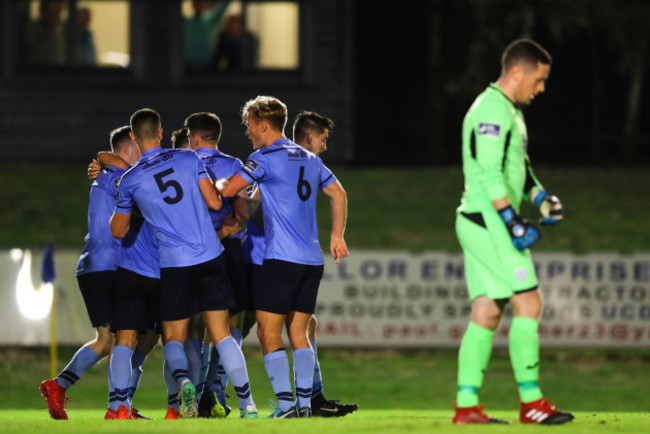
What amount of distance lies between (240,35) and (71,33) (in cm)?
317

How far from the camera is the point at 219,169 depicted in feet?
30.9

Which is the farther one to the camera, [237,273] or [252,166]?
[237,273]

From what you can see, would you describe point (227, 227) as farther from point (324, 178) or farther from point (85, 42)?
point (85, 42)

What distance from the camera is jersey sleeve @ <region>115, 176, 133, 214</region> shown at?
8773mm

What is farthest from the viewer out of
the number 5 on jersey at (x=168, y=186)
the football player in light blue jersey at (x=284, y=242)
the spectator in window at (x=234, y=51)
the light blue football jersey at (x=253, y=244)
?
the spectator in window at (x=234, y=51)

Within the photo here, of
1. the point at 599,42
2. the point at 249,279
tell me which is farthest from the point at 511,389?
the point at 599,42

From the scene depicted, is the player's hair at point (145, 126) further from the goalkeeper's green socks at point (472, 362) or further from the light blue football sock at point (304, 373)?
the goalkeeper's green socks at point (472, 362)

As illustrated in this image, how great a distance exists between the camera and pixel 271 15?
2542 centimetres

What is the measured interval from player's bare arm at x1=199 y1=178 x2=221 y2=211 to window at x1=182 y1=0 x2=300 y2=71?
16.5 m

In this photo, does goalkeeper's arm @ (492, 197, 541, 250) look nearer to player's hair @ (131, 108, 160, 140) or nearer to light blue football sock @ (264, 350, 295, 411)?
light blue football sock @ (264, 350, 295, 411)

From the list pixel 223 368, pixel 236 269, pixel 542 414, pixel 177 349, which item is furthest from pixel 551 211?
pixel 223 368

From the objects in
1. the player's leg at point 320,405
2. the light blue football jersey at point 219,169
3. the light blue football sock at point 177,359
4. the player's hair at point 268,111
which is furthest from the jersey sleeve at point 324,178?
the light blue football sock at point 177,359

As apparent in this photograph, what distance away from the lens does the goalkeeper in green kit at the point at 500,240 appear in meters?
7.63

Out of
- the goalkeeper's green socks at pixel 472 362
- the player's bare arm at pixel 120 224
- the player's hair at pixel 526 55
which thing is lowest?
the goalkeeper's green socks at pixel 472 362
